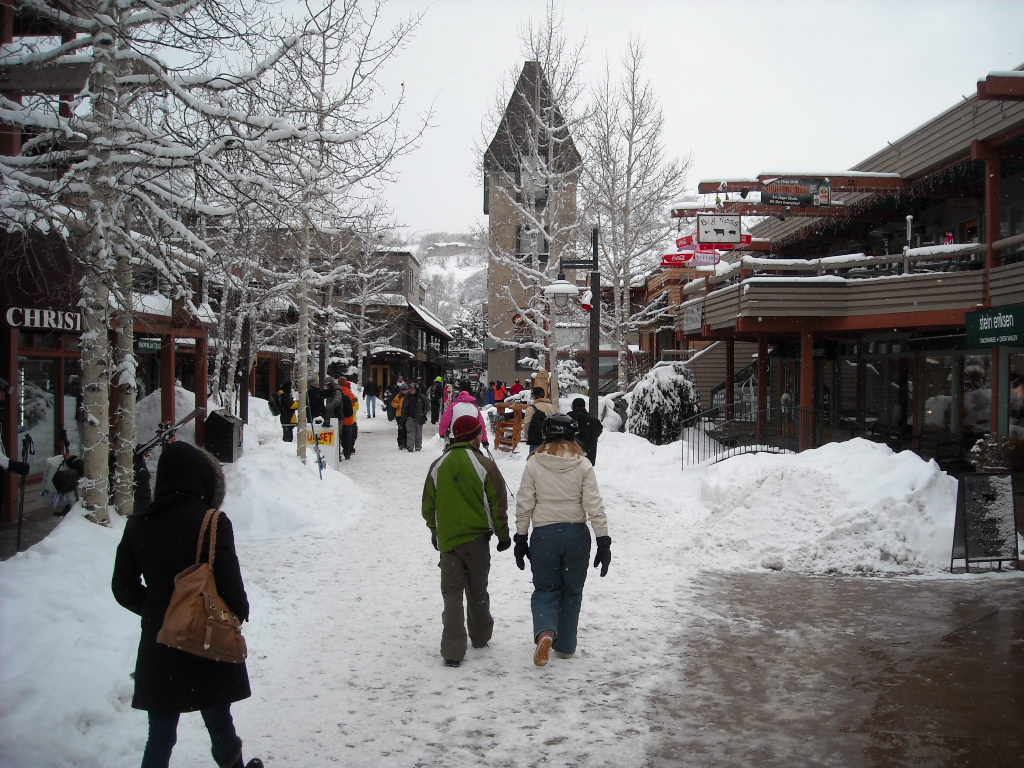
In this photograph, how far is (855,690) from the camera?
17.5 ft

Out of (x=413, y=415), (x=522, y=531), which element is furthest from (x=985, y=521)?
(x=413, y=415)

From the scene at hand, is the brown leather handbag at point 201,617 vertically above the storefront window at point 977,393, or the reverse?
the storefront window at point 977,393

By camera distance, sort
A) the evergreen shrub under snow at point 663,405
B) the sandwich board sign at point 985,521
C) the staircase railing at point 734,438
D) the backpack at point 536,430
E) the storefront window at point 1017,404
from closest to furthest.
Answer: the sandwich board sign at point 985,521 → the backpack at point 536,430 → the storefront window at point 1017,404 → the staircase railing at point 734,438 → the evergreen shrub under snow at point 663,405

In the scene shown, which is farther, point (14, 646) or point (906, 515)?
point (906, 515)

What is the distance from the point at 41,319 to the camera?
10.7 m

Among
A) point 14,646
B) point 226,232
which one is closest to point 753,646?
point 14,646

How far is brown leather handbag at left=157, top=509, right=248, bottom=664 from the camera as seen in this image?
3447mm

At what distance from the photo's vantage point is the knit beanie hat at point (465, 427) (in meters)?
6.05

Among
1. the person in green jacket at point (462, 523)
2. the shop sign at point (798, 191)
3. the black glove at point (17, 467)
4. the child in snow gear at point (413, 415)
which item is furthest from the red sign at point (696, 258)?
the black glove at point (17, 467)

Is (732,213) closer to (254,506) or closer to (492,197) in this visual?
(254,506)

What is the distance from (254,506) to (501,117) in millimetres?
19479

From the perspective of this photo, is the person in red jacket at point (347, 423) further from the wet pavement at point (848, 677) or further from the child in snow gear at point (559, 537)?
the child in snow gear at point (559, 537)

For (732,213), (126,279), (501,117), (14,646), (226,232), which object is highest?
(501,117)

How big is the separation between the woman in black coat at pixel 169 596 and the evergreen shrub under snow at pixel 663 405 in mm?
17915
